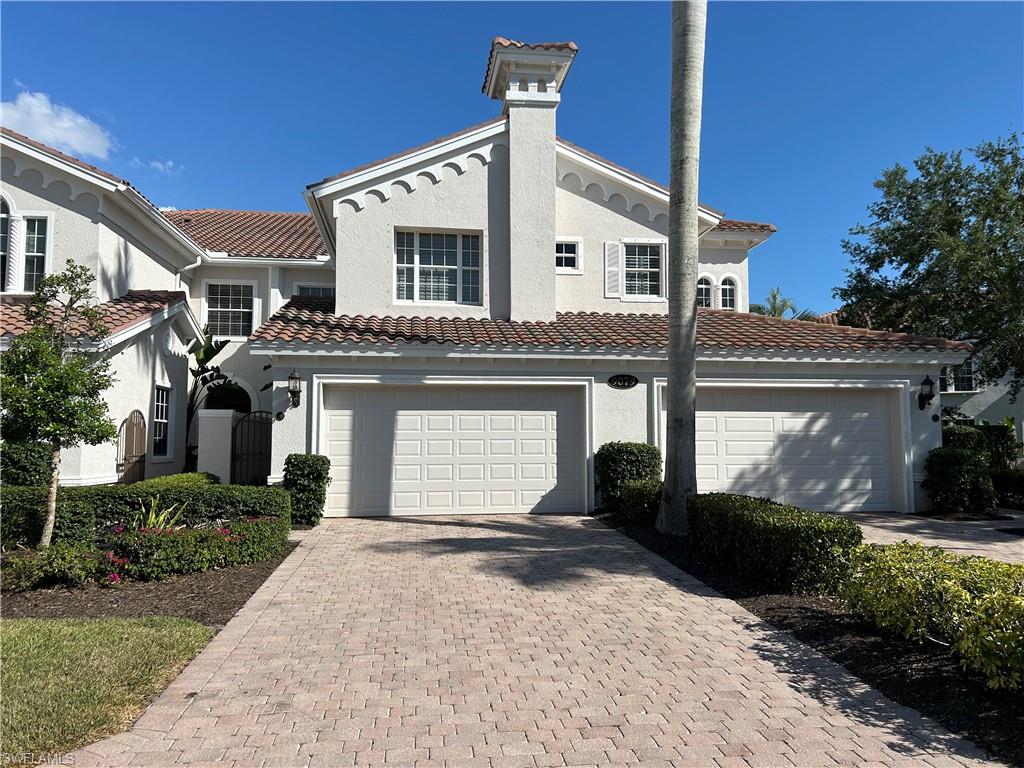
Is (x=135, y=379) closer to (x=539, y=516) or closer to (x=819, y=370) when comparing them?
(x=539, y=516)

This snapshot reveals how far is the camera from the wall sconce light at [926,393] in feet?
42.6

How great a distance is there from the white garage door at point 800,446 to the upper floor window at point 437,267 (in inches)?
204

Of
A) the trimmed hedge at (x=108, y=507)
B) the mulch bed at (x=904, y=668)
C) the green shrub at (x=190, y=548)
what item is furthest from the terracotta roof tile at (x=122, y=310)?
the mulch bed at (x=904, y=668)

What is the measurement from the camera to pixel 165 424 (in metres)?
14.9

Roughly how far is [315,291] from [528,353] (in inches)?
345

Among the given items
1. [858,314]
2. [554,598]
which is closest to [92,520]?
[554,598]

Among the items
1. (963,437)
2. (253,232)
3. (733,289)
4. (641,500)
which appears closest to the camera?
(641,500)

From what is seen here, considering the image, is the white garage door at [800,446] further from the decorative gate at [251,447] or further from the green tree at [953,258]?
the decorative gate at [251,447]

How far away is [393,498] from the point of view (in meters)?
12.3

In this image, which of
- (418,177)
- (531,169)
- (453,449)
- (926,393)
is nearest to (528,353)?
(453,449)

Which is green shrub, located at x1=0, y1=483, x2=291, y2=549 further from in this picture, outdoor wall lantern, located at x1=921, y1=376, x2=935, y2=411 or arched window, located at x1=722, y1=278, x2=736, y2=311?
arched window, located at x1=722, y1=278, x2=736, y2=311

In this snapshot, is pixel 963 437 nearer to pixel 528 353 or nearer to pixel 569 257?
pixel 569 257

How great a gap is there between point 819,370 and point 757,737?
10492 millimetres

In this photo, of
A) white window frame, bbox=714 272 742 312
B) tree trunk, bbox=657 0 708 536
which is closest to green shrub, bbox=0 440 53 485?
tree trunk, bbox=657 0 708 536
